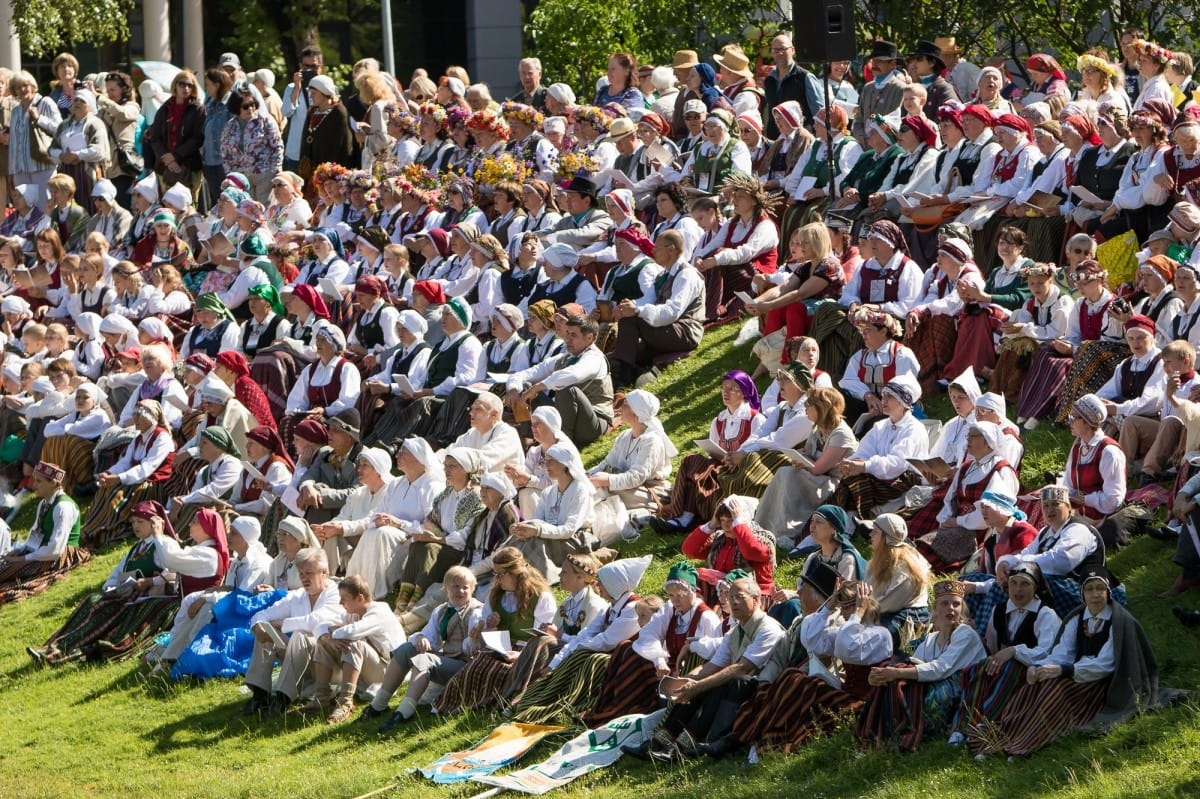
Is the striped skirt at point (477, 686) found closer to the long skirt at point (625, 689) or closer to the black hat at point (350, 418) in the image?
the long skirt at point (625, 689)

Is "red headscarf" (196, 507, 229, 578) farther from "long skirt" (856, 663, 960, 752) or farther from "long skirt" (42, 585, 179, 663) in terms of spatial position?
"long skirt" (856, 663, 960, 752)

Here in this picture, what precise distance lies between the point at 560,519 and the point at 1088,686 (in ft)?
12.5

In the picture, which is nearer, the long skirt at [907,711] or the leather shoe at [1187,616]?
the long skirt at [907,711]

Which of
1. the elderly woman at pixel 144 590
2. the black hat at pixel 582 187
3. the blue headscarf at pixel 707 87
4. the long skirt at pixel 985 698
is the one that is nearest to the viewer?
the long skirt at pixel 985 698

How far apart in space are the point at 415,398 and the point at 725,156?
142 inches

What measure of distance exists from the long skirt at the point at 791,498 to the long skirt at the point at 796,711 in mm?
2127

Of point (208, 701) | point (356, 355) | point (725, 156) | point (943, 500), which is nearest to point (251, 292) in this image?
point (356, 355)

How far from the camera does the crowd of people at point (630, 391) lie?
942 centimetres

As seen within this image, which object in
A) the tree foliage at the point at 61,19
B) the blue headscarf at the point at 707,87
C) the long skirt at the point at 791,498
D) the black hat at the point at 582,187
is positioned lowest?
the long skirt at the point at 791,498

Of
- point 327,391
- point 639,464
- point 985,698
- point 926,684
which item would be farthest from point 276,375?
point 985,698

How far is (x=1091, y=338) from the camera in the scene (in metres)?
11.9

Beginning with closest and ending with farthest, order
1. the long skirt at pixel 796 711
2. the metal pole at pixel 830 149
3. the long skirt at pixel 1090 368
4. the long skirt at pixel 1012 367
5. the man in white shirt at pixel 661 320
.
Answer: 1. the long skirt at pixel 796 711
2. the long skirt at pixel 1090 368
3. the long skirt at pixel 1012 367
4. the man in white shirt at pixel 661 320
5. the metal pole at pixel 830 149

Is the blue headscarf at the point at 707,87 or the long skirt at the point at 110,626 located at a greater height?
the blue headscarf at the point at 707,87

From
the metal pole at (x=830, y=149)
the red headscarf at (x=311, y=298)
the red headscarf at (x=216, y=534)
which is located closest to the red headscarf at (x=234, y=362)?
the red headscarf at (x=311, y=298)
